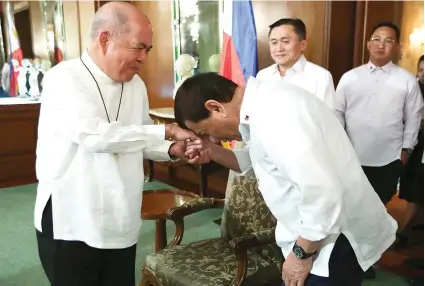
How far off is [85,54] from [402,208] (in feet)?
11.6

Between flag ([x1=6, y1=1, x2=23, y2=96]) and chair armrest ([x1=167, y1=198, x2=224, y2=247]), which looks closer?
chair armrest ([x1=167, y1=198, x2=224, y2=247])

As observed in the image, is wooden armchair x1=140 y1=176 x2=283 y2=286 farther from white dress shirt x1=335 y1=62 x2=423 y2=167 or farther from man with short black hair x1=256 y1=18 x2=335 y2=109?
white dress shirt x1=335 y1=62 x2=423 y2=167

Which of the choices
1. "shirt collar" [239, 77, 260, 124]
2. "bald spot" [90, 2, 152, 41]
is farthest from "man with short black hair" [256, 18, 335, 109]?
"shirt collar" [239, 77, 260, 124]

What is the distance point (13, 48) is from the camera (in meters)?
5.77

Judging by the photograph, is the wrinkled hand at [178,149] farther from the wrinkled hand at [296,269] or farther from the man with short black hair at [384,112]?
the man with short black hair at [384,112]

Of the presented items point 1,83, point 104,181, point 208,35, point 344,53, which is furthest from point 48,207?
point 1,83

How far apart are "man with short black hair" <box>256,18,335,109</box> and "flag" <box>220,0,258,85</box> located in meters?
0.60

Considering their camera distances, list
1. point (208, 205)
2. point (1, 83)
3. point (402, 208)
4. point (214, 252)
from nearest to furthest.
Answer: point (214, 252) → point (208, 205) → point (402, 208) → point (1, 83)

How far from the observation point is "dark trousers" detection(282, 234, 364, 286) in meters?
1.14

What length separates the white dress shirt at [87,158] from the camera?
1300 millimetres

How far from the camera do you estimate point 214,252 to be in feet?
6.41

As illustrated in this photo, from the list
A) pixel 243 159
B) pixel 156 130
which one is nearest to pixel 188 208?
pixel 243 159

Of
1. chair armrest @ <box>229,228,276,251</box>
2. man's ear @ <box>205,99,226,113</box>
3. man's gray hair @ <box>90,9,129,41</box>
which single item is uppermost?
man's gray hair @ <box>90,9,129,41</box>

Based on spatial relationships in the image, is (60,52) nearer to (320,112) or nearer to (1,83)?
(1,83)
